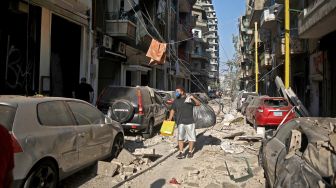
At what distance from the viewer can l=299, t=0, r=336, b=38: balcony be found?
13588 millimetres

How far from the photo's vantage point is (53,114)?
6.13 m

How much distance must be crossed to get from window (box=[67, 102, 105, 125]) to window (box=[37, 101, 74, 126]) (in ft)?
1.01

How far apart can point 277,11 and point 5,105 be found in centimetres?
2909

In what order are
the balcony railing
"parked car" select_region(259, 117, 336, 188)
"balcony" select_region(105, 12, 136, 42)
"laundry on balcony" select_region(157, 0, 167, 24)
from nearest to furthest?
"parked car" select_region(259, 117, 336, 188) < "balcony" select_region(105, 12, 136, 42) < the balcony railing < "laundry on balcony" select_region(157, 0, 167, 24)

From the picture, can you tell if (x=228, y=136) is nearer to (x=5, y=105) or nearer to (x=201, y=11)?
(x=5, y=105)

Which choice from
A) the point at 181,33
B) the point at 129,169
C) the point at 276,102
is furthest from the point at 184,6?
the point at 129,169

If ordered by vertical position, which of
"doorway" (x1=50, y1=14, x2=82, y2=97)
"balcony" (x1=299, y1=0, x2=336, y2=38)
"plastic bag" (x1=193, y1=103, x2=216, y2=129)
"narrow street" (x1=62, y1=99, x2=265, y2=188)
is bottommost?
"narrow street" (x1=62, y1=99, x2=265, y2=188)

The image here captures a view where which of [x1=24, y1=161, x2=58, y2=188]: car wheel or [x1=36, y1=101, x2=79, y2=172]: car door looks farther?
[x1=36, y1=101, x2=79, y2=172]: car door

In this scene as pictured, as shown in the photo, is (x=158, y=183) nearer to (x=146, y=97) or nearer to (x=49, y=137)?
(x=49, y=137)

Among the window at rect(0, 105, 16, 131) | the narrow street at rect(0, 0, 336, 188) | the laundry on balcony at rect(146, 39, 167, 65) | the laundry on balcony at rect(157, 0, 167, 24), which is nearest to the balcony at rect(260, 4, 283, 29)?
the narrow street at rect(0, 0, 336, 188)

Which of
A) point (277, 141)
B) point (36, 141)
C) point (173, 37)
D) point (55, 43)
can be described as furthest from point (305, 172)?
point (173, 37)

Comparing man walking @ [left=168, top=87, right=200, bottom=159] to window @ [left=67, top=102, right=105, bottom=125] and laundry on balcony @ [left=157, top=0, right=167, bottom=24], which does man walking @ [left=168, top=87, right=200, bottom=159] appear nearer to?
window @ [left=67, top=102, right=105, bottom=125]

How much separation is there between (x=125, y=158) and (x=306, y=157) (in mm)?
4824

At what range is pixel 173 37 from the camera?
38781mm
